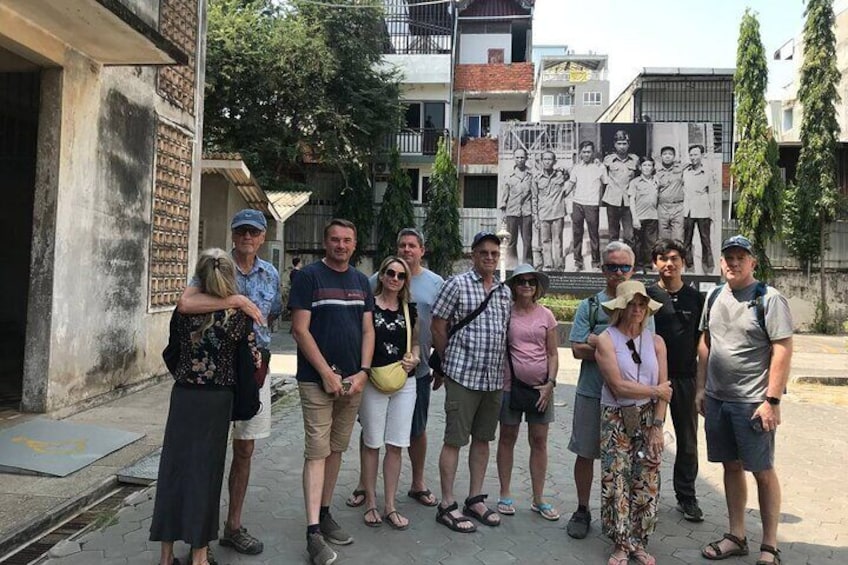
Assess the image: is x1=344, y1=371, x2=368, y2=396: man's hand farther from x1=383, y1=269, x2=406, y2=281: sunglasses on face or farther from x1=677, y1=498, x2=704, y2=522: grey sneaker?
x1=677, y1=498, x2=704, y2=522: grey sneaker

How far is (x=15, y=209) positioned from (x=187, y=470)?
8.31m

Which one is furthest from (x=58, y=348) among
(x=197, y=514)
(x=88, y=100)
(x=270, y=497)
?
(x=197, y=514)

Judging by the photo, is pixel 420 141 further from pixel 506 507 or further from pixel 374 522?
pixel 374 522

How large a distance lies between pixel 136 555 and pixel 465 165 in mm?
20399

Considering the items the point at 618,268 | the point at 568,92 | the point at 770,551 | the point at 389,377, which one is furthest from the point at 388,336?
the point at 568,92

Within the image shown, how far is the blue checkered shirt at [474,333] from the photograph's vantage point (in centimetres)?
406

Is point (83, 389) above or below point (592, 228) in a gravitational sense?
below

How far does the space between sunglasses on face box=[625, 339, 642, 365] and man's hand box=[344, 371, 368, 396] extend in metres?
1.58

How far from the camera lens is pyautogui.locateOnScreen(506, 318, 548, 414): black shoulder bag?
412cm

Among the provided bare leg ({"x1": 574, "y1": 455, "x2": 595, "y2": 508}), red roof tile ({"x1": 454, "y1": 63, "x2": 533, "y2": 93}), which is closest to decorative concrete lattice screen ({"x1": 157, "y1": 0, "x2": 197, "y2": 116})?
bare leg ({"x1": 574, "y1": 455, "x2": 595, "y2": 508})

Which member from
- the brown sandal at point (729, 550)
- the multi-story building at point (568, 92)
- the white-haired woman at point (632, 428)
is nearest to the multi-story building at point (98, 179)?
the white-haired woman at point (632, 428)

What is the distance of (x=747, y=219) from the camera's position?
65.0 feet

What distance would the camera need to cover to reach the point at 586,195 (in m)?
20.0

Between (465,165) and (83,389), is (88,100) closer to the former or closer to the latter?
(83,389)
